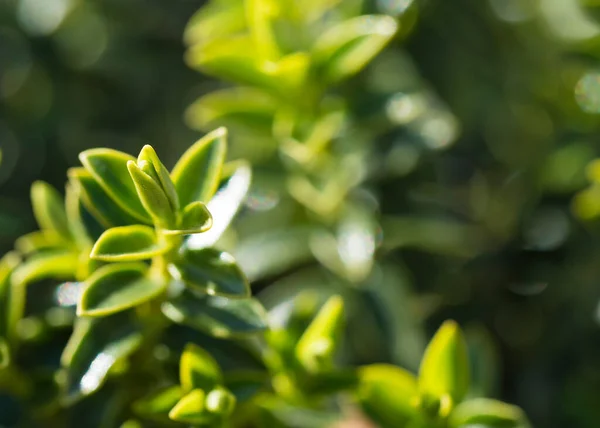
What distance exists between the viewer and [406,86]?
61.2 inches

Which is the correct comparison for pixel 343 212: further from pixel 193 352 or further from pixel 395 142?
pixel 193 352

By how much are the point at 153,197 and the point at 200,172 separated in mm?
129

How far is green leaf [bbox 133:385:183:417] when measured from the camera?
102 cm

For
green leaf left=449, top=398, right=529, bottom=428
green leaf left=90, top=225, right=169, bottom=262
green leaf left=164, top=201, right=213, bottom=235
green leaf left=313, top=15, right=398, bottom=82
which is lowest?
green leaf left=449, top=398, right=529, bottom=428

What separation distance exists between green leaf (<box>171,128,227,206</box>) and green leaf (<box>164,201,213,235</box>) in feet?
0.25

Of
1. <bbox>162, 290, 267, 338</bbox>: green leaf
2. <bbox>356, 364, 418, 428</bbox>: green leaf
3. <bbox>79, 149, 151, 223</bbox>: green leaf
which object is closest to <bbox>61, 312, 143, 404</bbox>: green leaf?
<bbox>162, 290, 267, 338</bbox>: green leaf

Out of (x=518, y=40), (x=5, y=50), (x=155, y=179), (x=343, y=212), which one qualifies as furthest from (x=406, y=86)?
(x=5, y=50)

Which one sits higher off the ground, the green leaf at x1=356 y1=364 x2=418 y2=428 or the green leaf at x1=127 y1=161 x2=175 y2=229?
the green leaf at x1=127 y1=161 x2=175 y2=229

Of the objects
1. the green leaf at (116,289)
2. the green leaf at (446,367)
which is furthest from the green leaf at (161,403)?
the green leaf at (446,367)

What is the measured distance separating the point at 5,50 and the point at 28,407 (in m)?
1.13

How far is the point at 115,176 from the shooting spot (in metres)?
0.95

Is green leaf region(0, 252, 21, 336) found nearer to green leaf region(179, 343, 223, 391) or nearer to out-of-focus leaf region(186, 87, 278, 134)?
green leaf region(179, 343, 223, 391)

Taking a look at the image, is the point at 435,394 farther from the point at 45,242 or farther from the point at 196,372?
the point at 45,242

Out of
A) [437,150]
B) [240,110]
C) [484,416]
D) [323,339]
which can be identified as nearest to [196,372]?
[323,339]
